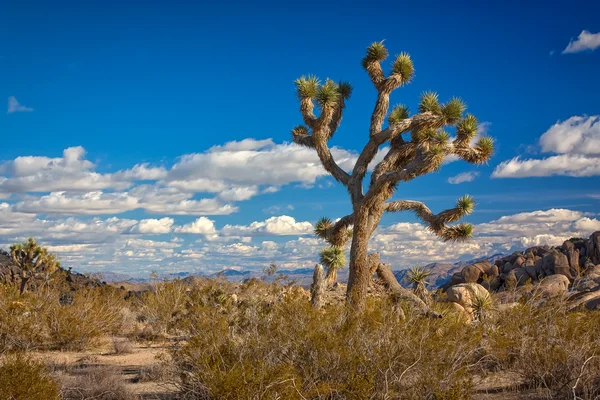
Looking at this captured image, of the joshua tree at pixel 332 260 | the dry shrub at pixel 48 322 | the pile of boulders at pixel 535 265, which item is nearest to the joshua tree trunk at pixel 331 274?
the joshua tree at pixel 332 260

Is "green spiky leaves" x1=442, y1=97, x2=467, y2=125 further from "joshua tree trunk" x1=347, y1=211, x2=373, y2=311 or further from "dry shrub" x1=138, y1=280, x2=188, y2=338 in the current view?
"dry shrub" x1=138, y1=280, x2=188, y2=338

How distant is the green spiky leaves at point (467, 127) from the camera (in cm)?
1678

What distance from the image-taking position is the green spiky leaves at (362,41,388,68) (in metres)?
18.1

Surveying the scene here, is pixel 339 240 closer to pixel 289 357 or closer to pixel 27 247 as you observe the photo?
pixel 289 357

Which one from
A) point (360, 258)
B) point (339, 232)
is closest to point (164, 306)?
point (339, 232)

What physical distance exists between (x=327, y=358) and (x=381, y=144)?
9724 millimetres

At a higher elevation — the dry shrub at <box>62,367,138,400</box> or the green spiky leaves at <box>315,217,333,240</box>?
the green spiky leaves at <box>315,217,333,240</box>

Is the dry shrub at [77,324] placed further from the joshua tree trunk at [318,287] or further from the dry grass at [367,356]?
the joshua tree trunk at [318,287]

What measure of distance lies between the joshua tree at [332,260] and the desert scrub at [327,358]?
13354 mm

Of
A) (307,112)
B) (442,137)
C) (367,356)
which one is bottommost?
(367,356)

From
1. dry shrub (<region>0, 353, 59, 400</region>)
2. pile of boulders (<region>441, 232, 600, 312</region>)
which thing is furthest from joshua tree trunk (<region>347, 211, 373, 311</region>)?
pile of boulders (<region>441, 232, 600, 312</region>)

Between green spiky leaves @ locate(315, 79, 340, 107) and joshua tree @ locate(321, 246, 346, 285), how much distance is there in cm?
691

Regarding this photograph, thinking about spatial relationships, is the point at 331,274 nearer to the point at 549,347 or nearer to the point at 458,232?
the point at 458,232

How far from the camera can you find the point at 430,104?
679 inches
